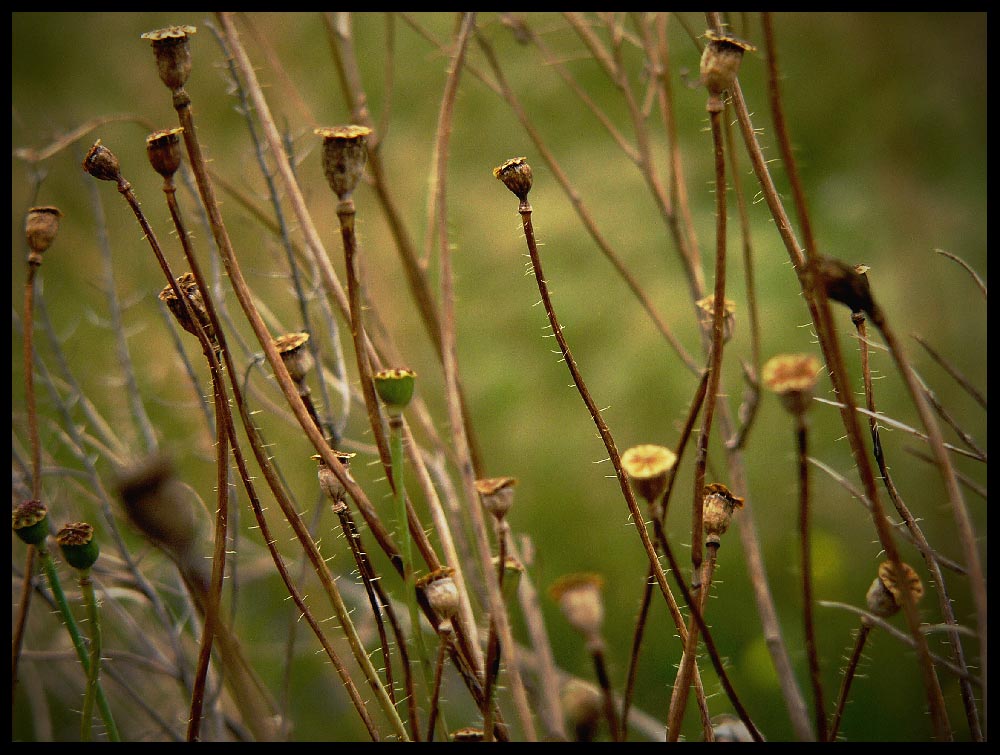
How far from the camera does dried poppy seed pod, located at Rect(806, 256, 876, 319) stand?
10.2 inches

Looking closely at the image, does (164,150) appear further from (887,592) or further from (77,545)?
(887,592)

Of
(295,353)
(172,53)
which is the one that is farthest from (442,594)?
(172,53)

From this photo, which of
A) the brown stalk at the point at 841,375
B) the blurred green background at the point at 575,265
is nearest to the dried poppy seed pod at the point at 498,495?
the brown stalk at the point at 841,375

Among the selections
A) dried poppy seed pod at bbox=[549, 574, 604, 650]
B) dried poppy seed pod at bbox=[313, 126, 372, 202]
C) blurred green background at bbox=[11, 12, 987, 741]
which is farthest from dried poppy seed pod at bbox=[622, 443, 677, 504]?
blurred green background at bbox=[11, 12, 987, 741]

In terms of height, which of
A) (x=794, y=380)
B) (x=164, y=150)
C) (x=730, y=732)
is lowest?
(x=730, y=732)

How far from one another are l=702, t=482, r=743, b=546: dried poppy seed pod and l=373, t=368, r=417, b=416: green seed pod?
13 cm

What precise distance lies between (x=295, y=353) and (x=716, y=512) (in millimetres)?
204

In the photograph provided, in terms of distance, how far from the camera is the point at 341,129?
32 cm

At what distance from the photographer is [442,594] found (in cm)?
30

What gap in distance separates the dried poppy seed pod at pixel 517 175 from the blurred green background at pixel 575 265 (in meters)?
0.68

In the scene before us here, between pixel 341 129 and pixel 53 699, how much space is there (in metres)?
1.09

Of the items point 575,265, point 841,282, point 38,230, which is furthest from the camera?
point 575,265
